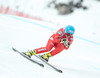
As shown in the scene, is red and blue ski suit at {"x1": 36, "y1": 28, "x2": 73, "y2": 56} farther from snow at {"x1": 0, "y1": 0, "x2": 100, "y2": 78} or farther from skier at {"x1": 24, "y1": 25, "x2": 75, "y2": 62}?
snow at {"x1": 0, "y1": 0, "x2": 100, "y2": 78}

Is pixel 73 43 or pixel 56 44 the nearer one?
pixel 56 44

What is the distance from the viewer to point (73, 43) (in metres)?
9.86

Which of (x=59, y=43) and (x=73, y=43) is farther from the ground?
(x=59, y=43)

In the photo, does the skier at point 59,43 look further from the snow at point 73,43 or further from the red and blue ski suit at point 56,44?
the snow at point 73,43


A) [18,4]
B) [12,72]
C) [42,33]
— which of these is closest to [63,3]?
[18,4]

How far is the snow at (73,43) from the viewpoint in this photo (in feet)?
17.2

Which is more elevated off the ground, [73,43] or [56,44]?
[56,44]

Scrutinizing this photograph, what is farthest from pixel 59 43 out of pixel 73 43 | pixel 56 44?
pixel 73 43

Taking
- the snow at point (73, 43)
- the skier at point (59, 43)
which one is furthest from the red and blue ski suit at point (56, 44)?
the snow at point (73, 43)

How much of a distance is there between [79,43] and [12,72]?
280 inches

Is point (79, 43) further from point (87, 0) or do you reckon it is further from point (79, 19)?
point (87, 0)

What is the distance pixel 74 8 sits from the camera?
21234mm

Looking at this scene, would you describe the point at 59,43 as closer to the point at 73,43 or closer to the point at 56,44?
the point at 56,44

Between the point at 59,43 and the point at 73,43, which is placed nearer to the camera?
the point at 59,43
